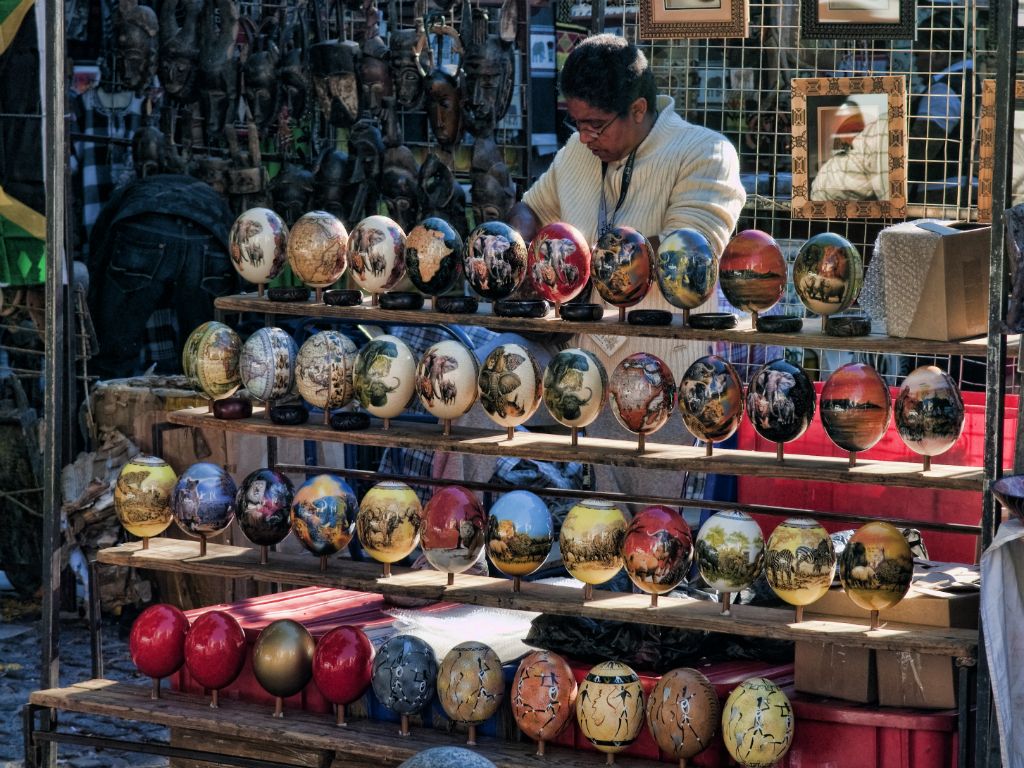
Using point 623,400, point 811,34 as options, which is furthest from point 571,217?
point 623,400

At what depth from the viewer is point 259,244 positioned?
4.38 metres

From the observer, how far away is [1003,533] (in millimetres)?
3414

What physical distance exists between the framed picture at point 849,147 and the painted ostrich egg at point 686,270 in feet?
5.58

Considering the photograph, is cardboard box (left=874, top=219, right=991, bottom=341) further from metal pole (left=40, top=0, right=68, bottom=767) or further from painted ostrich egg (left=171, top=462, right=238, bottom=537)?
metal pole (left=40, top=0, right=68, bottom=767)

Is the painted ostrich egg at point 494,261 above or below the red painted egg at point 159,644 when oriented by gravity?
above

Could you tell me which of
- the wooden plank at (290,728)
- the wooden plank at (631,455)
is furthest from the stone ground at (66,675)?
the wooden plank at (631,455)

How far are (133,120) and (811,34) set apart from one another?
4.43 meters

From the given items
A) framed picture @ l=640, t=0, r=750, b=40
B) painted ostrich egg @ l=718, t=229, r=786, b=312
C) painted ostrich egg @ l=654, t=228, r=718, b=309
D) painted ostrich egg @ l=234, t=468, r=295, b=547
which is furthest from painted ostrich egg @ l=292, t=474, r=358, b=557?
framed picture @ l=640, t=0, r=750, b=40

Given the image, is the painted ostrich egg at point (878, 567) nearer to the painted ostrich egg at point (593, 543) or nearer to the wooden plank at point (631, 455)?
the wooden plank at point (631, 455)

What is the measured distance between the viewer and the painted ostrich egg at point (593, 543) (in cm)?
395

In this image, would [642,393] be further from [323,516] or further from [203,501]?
[203,501]

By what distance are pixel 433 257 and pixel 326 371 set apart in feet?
1.47

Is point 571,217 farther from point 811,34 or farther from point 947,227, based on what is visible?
point 947,227

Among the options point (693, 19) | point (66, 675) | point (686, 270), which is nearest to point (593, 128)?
point (693, 19)
